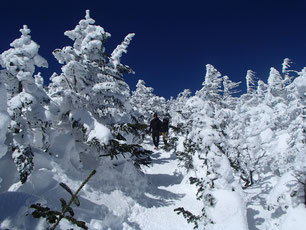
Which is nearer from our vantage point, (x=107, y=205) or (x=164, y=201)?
(x=107, y=205)

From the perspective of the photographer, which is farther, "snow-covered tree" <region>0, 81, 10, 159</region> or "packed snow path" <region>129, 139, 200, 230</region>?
"packed snow path" <region>129, 139, 200, 230</region>

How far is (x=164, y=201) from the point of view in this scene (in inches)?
326

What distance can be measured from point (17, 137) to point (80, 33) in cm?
581

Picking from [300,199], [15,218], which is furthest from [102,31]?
[300,199]

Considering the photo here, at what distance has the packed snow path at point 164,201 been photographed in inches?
262

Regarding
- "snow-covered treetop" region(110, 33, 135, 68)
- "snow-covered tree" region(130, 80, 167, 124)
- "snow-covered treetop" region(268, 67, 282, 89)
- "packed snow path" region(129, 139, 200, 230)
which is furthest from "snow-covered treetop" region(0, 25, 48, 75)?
"snow-covered treetop" region(268, 67, 282, 89)

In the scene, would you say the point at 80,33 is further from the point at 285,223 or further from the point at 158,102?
the point at 158,102

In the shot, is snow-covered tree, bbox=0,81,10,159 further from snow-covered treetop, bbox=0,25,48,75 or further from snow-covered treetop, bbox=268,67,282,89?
snow-covered treetop, bbox=268,67,282,89

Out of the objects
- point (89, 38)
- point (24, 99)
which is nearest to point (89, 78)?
point (89, 38)

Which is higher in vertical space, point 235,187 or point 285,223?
point 235,187

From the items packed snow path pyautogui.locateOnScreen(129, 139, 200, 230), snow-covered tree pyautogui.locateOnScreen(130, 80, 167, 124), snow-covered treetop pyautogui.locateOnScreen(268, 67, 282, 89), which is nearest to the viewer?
packed snow path pyautogui.locateOnScreen(129, 139, 200, 230)

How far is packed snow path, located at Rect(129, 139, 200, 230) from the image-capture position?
664 centimetres

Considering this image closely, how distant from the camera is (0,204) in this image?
11.6 feet

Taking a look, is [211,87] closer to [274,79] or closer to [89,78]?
[89,78]
